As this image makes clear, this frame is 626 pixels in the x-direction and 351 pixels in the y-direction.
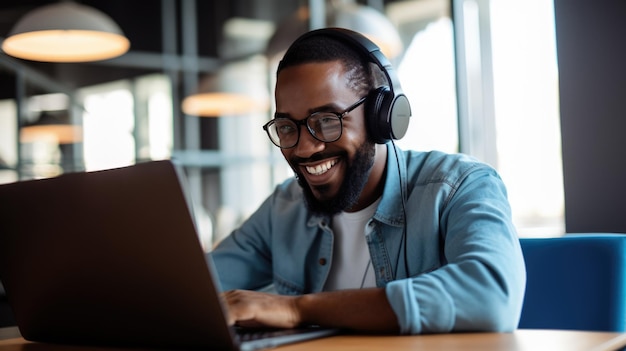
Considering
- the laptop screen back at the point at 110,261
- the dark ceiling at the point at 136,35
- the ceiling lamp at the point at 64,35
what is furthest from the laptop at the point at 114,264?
the dark ceiling at the point at 136,35

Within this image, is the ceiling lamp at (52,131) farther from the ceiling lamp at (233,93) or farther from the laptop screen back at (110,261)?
the laptop screen back at (110,261)

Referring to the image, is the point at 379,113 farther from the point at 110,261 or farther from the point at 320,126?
the point at 110,261

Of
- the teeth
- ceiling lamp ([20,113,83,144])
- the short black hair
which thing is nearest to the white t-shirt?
the teeth

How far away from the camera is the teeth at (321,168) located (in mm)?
1697

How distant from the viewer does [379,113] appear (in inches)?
65.1

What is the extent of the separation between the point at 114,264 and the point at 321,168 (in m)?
0.73

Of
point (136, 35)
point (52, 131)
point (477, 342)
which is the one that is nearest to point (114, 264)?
point (477, 342)

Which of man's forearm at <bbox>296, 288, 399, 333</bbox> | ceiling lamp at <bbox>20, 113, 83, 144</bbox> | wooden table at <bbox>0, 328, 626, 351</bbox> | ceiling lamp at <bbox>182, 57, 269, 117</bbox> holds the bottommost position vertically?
wooden table at <bbox>0, 328, 626, 351</bbox>

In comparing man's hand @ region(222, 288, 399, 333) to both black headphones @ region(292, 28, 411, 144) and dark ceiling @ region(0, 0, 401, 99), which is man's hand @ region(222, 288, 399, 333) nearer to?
black headphones @ region(292, 28, 411, 144)

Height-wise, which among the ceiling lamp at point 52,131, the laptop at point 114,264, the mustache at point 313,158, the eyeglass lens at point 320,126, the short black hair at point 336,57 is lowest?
the laptop at point 114,264

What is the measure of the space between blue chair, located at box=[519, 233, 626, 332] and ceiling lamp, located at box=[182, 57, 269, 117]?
4.88 m

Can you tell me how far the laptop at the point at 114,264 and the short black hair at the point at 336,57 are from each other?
666 mm

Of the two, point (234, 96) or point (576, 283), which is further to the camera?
point (234, 96)

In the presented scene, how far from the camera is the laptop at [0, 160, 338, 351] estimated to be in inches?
36.9
